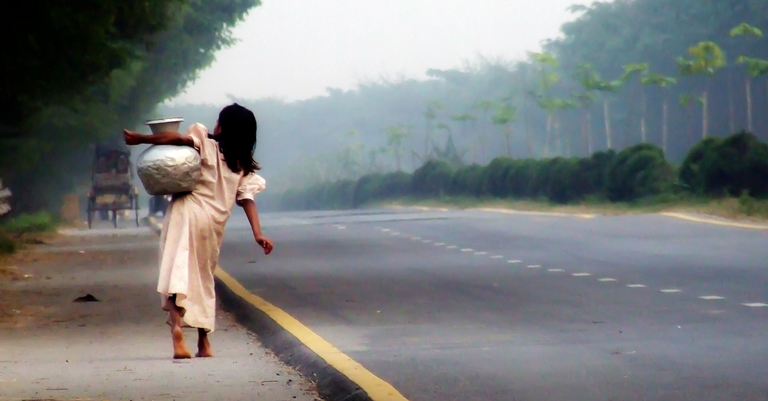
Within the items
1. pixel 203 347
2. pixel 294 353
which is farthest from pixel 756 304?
pixel 203 347

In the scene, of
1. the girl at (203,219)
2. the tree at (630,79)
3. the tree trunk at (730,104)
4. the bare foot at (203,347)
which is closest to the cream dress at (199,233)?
the girl at (203,219)

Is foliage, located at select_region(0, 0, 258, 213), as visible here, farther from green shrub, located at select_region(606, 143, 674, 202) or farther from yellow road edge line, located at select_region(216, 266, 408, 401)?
green shrub, located at select_region(606, 143, 674, 202)

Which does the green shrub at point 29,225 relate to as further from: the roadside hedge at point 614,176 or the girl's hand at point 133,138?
the girl's hand at point 133,138

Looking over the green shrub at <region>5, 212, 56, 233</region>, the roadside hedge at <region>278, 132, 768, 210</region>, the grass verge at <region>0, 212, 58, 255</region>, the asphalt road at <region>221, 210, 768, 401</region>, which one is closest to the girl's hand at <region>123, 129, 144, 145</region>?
the asphalt road at <region>221, 210, 768, 401</region>

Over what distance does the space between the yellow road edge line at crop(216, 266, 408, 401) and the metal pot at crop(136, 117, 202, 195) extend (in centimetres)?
145

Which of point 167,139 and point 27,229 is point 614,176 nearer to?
point 27,229

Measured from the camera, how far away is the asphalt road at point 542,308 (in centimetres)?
864

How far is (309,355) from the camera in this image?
31.7 feet

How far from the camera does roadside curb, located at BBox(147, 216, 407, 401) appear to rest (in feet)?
26.4

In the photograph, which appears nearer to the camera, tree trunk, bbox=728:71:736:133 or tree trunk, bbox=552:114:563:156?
tree trunk, bbox=728:71:736:133

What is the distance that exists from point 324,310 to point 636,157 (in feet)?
93.1

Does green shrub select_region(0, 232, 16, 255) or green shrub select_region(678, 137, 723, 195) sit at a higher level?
green shrub select_region(678, 137, 723, 195)

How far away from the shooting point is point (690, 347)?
33.1 ft

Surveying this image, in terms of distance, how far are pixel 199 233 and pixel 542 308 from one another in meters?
4.18
